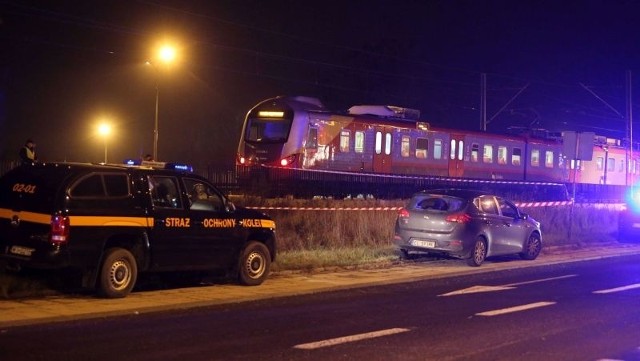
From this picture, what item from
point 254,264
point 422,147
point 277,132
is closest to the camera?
point 254,264

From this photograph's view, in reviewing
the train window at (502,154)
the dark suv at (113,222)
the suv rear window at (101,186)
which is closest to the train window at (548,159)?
the train window at (502,154)

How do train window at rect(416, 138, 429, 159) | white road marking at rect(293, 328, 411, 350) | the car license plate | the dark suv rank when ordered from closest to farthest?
white road marking at rect(293, 328, 411, 350), the dark suv, the car license plate, train window at rect(416, 138, 429, 159)

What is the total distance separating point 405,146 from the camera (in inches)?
1218

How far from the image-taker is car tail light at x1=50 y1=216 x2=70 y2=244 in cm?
1081

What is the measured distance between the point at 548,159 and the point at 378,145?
13583 millimetres

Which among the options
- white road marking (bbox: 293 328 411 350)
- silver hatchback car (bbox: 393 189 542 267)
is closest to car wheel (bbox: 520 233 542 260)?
silver hatchback car (bbox: 393 189 542 267)

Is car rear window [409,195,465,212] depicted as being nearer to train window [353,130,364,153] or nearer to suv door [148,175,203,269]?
suv door [148,175,203,269]

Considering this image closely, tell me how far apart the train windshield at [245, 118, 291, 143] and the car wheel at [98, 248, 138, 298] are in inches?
642

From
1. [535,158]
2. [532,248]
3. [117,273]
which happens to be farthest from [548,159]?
[117,273]

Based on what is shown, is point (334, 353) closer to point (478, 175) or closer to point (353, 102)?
point (478, 175)

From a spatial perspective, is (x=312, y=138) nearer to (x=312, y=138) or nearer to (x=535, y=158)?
(x=312, y=138)

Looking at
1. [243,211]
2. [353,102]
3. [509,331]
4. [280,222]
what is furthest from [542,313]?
[353,102]

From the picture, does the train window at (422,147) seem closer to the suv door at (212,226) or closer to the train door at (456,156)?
the train door at (456,156)

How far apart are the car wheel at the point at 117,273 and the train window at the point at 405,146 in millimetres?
19981
